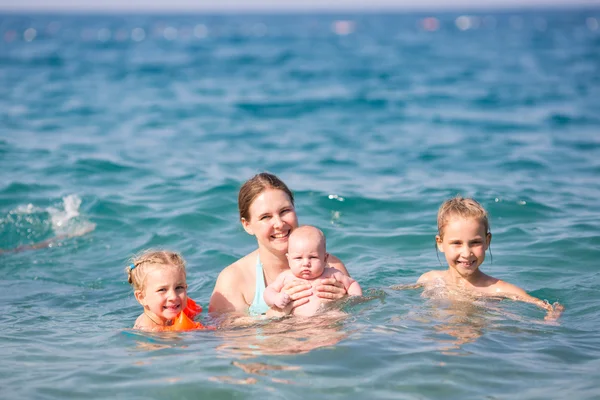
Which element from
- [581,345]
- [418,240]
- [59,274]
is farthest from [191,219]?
[581,345]

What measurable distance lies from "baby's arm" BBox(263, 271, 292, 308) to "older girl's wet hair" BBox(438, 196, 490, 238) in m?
1.41

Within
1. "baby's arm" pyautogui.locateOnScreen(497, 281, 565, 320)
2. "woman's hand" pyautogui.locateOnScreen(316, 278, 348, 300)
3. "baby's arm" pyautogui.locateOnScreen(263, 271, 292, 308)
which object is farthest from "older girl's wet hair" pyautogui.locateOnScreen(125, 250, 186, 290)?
"baby's arm" pyautogui.locateOnScreen(497, 281, 565, 320)

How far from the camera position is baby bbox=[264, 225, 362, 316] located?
6.01 meters

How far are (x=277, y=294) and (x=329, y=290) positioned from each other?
0.41m

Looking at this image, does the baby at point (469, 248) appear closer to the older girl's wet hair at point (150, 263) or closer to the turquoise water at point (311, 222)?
the turquoise water at point (311, 222)

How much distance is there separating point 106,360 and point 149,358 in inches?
12.0

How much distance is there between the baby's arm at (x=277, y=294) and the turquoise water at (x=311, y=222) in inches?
7.1

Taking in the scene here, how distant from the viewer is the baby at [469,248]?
646 cm

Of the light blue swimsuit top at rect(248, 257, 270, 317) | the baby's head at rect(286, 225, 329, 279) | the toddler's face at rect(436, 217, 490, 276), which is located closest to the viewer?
the baby's head at rect(286, 225, 329, 279)

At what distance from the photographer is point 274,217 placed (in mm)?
6258

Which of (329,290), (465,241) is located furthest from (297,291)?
(465,241)

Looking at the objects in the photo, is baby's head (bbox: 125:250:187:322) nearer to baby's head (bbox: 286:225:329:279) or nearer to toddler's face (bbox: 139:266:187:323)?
toddler's face (bbox: 139:266:187:323)

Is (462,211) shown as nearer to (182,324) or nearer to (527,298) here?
(527,298)

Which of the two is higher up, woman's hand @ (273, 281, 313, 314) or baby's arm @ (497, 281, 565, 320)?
baby's arm @ (497, 281, 565, 320)
